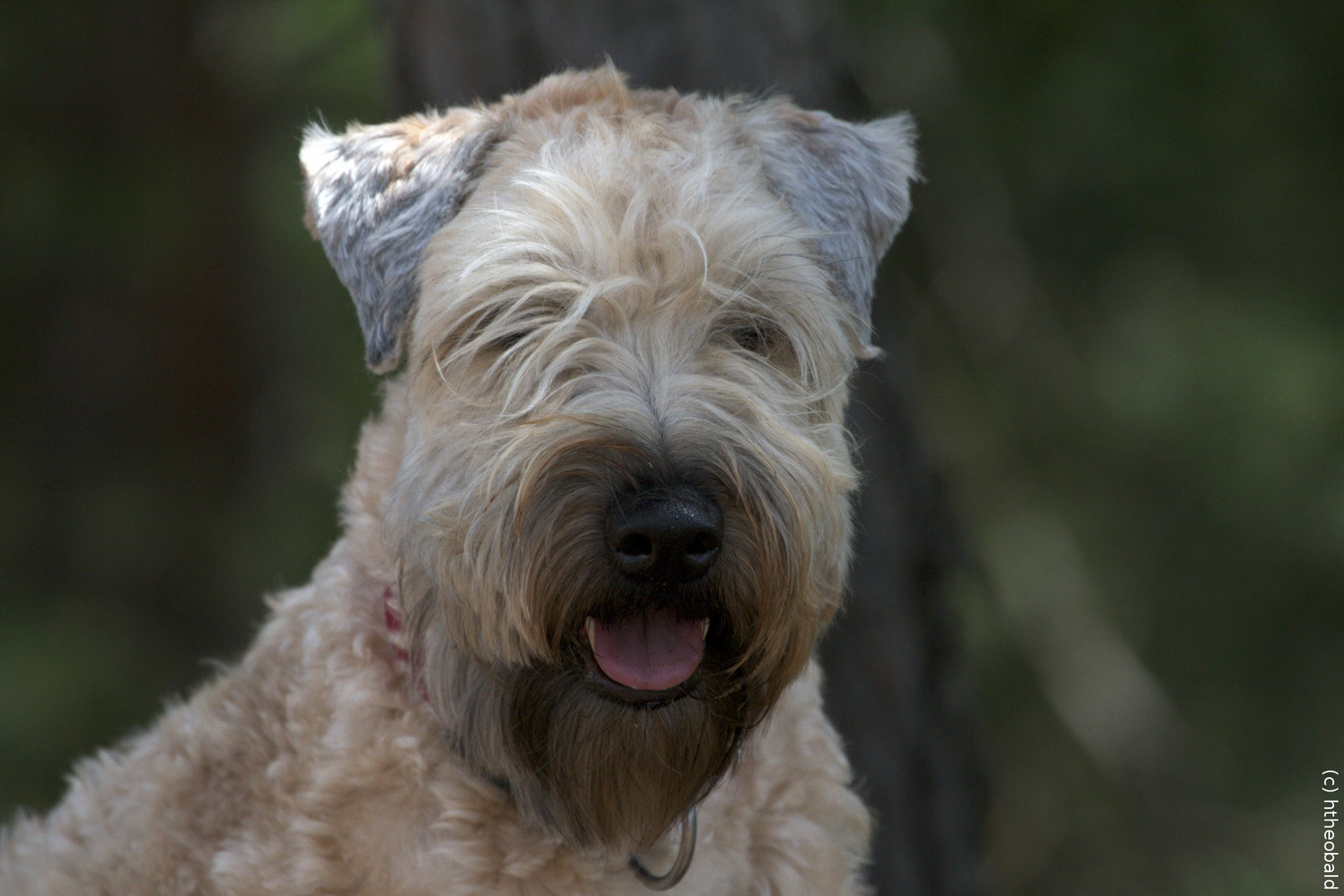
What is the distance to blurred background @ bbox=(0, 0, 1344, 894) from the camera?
5445 millimetres

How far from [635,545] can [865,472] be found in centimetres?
→ 186

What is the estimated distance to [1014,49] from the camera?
5.43 meters

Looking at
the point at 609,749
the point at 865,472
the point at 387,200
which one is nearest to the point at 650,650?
the point at 609,749

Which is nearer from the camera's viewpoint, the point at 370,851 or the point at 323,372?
the point at 370,851

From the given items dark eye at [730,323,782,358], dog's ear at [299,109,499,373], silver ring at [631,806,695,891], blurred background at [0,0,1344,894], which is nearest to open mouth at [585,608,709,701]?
silver ring at [631,806,695,891]

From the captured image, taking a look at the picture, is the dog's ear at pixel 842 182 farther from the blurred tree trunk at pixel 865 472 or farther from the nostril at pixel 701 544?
the blurred tree trunk at pixel 865 472

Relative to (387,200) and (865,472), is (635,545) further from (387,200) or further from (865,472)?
(865,472)

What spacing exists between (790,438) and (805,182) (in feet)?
2.40

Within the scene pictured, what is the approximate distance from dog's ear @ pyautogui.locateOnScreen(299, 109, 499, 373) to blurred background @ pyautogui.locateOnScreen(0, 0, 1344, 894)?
6.89 feet

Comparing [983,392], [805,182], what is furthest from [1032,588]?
[805,182]

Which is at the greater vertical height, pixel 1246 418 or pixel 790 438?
pixel 790 438

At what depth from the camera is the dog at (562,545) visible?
231 centimetres

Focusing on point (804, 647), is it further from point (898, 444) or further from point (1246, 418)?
point (1246, 418)

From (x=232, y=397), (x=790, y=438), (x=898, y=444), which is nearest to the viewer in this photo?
(x=790, y=438)
